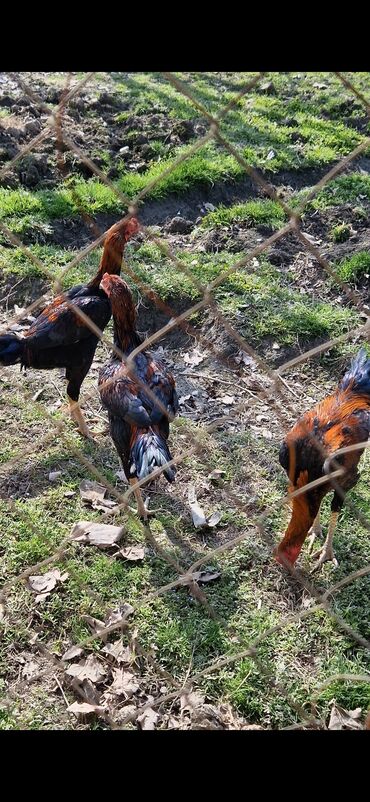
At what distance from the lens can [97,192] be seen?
5773 millimetres

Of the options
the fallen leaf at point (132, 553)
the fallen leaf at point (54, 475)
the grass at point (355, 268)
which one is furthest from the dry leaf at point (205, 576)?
the grass at point (355, 268)

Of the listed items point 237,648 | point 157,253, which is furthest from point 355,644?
point 157,253

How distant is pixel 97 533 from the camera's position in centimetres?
344

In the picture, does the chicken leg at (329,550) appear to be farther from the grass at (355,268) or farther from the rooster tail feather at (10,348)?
the grass at (355,268)

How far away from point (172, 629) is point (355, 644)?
31.8 inches

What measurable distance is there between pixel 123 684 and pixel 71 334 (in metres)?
1.89

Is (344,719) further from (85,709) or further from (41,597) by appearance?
(41,597)

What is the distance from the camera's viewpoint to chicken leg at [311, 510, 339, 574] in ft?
10.8

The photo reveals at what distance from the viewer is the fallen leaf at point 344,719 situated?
2.63m

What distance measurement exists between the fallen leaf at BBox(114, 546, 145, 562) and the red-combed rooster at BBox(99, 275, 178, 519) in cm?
23

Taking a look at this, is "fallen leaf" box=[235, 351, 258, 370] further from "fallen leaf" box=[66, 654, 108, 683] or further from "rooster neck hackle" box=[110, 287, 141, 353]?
"fallen leaf" box=[66, 654, 108, 683]

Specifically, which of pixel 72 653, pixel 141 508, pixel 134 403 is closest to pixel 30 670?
pixel 72 653

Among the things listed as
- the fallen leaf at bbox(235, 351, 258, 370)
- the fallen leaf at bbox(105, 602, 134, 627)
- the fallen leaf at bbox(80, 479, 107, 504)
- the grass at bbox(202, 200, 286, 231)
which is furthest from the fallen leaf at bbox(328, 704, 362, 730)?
the grass at bbox(202, 200, 286, 231)
